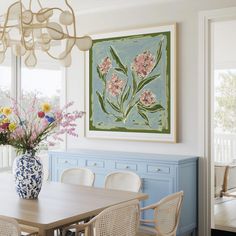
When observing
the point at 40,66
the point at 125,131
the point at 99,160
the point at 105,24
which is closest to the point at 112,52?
the point at 105,24

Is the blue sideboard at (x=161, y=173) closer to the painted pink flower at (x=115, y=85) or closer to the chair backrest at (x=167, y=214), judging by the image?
the painted pink flower at (x=115, y=85)

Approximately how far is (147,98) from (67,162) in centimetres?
120

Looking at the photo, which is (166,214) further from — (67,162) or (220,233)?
(67,162)

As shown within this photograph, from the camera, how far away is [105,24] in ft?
18.5

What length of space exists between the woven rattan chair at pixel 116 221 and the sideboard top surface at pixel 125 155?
159 cm

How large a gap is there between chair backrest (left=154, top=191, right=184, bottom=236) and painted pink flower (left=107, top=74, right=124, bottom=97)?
2.22 metres

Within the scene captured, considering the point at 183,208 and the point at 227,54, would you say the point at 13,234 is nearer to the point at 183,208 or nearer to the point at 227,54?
the point at 183,208

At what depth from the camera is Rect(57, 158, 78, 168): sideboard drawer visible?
17.7 feet

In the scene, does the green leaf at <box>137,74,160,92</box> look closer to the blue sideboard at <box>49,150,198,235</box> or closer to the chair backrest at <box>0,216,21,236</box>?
the blue sideboard at <box>49,150,198,235</box>

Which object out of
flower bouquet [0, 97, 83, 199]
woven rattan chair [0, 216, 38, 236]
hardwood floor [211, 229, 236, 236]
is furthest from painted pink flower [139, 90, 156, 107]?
woven rattan chair [0, 216, 38, 236]

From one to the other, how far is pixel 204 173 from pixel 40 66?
124 inches

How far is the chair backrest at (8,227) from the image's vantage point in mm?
2605

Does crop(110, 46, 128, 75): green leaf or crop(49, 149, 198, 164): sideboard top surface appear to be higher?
crop(110, 46, 128, 75): green leaf

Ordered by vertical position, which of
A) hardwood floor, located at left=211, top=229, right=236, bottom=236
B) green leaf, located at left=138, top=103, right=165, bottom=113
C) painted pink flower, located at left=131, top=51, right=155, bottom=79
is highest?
painted pink flower, located at left=131, top=51, right=155, bottom=79
